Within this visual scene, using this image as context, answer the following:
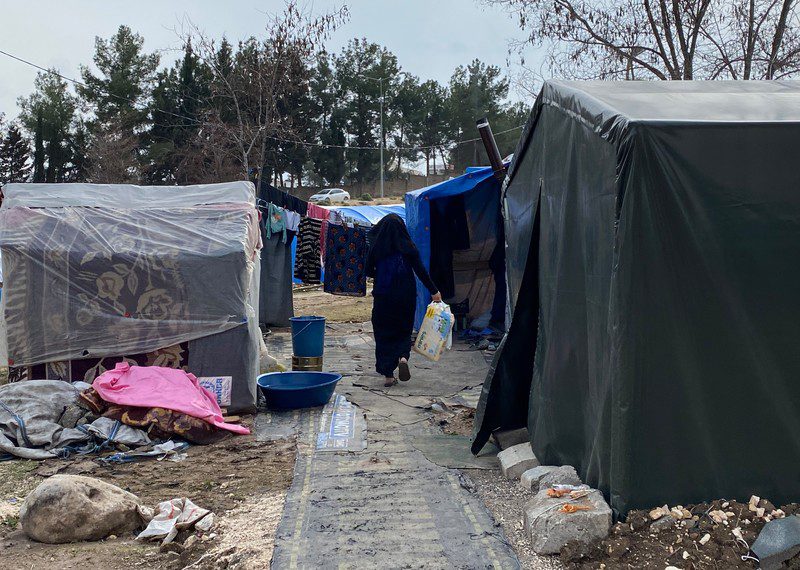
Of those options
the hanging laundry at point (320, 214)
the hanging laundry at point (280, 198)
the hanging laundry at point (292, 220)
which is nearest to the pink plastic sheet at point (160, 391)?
the hanging laundry at point (280, 198)

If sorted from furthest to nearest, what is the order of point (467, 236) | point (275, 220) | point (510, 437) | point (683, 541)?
point (275, 220)
point (467, 236)
point (510, 437)
point (683, 541)

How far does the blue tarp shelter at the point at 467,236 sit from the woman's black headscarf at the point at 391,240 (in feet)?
9.40

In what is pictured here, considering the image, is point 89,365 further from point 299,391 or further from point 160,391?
point 299,391

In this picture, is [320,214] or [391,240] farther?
[320,214]

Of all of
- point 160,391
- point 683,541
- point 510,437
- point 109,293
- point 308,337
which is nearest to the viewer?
point 683,541

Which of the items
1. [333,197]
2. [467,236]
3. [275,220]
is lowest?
[467,236]

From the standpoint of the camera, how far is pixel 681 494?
3463 millimetres

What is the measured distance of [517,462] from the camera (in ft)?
15.3

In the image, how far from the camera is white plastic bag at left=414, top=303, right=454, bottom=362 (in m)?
6.99

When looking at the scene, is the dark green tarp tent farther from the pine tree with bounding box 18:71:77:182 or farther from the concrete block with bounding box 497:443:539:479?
the pine tree with bounding box 18:71:77:182

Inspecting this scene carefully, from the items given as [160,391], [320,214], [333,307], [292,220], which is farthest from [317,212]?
[160,391]

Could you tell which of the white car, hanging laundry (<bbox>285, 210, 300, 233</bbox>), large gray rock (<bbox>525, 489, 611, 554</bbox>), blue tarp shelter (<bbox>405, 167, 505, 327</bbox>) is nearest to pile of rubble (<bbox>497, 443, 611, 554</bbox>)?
large gray rock (<bbox>525, 489, 611, 554</bbox>)

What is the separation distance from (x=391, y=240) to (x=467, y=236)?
3553mm

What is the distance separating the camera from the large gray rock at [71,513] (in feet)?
12.5
